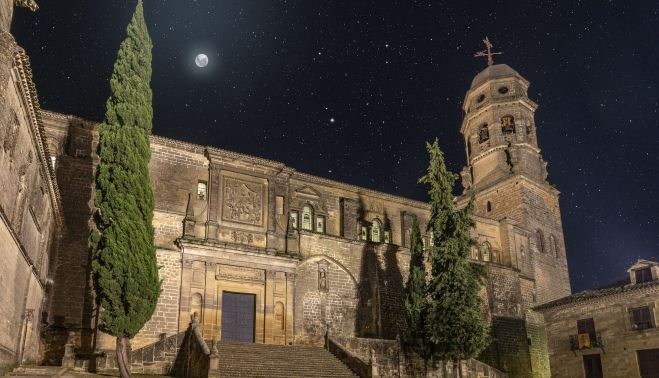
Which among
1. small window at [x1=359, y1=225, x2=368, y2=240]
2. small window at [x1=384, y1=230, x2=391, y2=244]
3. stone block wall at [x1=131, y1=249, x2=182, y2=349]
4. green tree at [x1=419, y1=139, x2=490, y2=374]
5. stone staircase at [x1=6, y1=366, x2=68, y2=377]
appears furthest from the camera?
small window at [x1=384, y1=230, x2=391, y2=244]

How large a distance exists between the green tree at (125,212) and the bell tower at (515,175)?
2494cm

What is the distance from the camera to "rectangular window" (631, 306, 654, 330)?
93.0ft

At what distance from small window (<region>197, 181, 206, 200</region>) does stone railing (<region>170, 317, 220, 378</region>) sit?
7016mm

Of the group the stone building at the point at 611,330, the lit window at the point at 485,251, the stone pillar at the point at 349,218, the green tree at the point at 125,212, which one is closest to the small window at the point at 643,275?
the stone building at the point at 611,330

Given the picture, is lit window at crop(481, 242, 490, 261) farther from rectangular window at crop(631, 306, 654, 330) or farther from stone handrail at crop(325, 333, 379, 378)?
stone handrail at crop(325, 333, 379, 378)

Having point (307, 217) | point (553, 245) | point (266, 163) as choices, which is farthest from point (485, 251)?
point (266, 163)

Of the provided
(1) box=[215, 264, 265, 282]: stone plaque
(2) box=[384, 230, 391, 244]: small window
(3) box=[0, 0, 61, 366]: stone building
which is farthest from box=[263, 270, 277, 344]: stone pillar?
(3) box=[0, 0, 61, 366]: stone building

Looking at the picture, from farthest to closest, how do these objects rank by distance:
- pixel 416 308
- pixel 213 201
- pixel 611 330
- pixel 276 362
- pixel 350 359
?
pixel 611 330
pixel 213 201
pixel 416 308
pixel 350 359
pixel 276 362

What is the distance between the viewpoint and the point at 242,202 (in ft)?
92.1

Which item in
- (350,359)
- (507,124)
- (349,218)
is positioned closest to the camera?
(350,359)

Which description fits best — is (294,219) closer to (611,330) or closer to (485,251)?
(485,251)

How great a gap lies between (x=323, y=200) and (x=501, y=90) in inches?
709

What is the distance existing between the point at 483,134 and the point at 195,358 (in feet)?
94.4

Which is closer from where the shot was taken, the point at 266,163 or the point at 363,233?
the point at 266,163
